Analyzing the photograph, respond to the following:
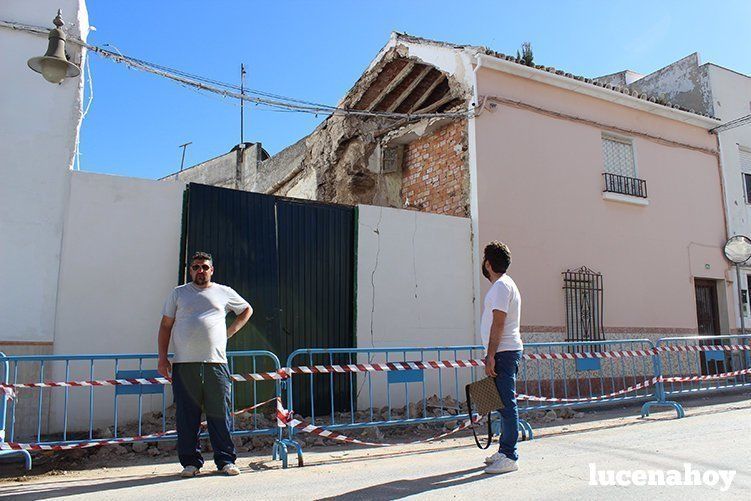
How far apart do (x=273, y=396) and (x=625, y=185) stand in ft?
27.4

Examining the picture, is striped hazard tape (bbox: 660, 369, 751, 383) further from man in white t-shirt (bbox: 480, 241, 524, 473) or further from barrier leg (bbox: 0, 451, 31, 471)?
barrier leg (bbox: 0, 451, 31, 471)

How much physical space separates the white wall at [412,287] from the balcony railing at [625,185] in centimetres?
366

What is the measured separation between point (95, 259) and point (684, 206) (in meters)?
11.7

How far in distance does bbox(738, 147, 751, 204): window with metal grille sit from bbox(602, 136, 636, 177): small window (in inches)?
149

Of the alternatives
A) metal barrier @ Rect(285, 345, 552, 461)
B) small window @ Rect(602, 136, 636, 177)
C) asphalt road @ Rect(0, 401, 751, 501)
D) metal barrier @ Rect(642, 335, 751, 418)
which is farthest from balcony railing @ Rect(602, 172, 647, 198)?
asphalt road @ Rect(0, 401, 751, 501)

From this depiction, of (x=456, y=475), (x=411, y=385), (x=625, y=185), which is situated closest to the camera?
(x=456, y=475)

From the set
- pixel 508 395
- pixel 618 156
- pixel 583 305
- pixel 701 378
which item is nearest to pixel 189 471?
pixel 508 395

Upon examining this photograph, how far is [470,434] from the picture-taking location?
24.8 feet

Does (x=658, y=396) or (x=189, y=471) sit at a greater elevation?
(x=658, y=396)

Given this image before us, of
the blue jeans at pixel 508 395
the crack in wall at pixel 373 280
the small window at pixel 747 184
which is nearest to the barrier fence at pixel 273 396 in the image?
the crack in wall at pixel 373 280

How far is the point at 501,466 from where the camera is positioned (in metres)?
4.93

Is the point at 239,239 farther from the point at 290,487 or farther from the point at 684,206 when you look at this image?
the point at 684,206

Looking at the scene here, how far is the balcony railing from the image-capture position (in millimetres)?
11883

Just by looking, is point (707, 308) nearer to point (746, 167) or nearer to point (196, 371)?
point (746, 167)
